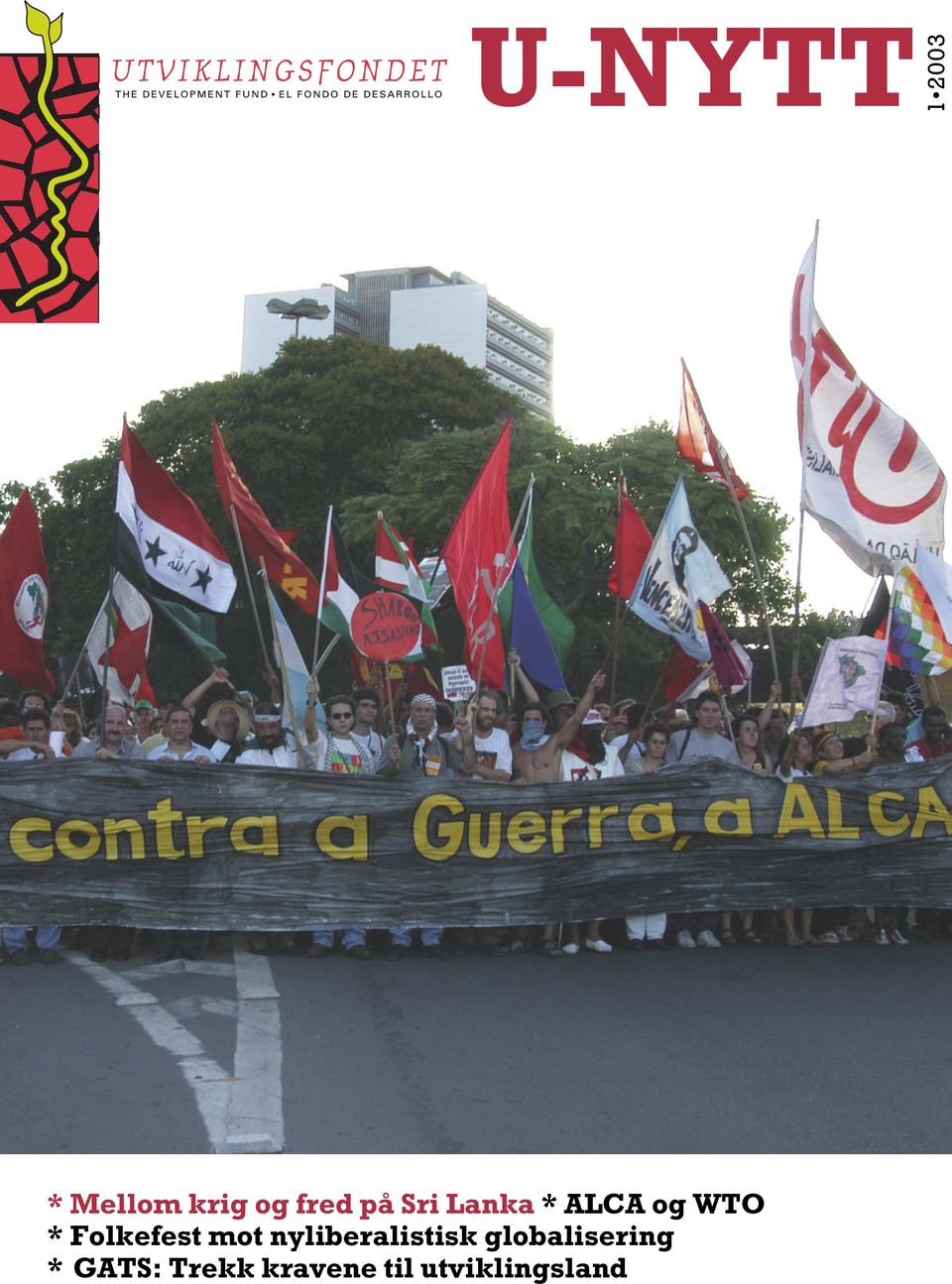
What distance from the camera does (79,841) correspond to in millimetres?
9055

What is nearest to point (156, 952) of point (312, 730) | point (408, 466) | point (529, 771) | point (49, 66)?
point (312, 730)

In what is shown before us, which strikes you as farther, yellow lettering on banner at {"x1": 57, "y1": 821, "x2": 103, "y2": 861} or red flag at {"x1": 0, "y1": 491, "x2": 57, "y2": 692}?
red flag at {"x1": 0, "y1": 491, "x2": 57, "y2": 692}

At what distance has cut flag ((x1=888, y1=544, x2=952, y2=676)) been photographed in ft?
34.5

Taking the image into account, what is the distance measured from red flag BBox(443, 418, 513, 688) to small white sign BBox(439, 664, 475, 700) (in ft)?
0.84

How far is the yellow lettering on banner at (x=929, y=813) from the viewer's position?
9.66 metres

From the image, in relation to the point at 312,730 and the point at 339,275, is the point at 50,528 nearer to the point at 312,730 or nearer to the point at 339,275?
the point at 312,730

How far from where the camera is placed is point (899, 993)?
8039mm

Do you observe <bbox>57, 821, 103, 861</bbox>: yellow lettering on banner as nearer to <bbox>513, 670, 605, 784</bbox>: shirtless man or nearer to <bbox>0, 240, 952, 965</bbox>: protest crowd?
<bbox>0, 240, 952, 965</bbox>: protest crowd

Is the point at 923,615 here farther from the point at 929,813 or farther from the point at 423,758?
the point at 423,758

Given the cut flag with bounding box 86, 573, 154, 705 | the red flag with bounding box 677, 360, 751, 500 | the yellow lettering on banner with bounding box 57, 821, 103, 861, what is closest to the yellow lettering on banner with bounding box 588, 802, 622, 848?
the yellow lettering on banner with bounding box 57, 821, 103, 861

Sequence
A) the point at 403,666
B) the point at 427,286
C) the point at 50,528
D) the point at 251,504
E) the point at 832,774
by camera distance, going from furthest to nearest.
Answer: the point at 427,286
the point at 50,528
the point at 403,666
the point at 251,504
the point at 832,774

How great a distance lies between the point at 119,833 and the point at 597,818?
9.83ft

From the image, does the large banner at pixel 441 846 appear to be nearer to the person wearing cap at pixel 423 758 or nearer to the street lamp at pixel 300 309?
the person wearing cap at pixel 423 758

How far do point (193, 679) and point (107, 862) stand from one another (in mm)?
30249
